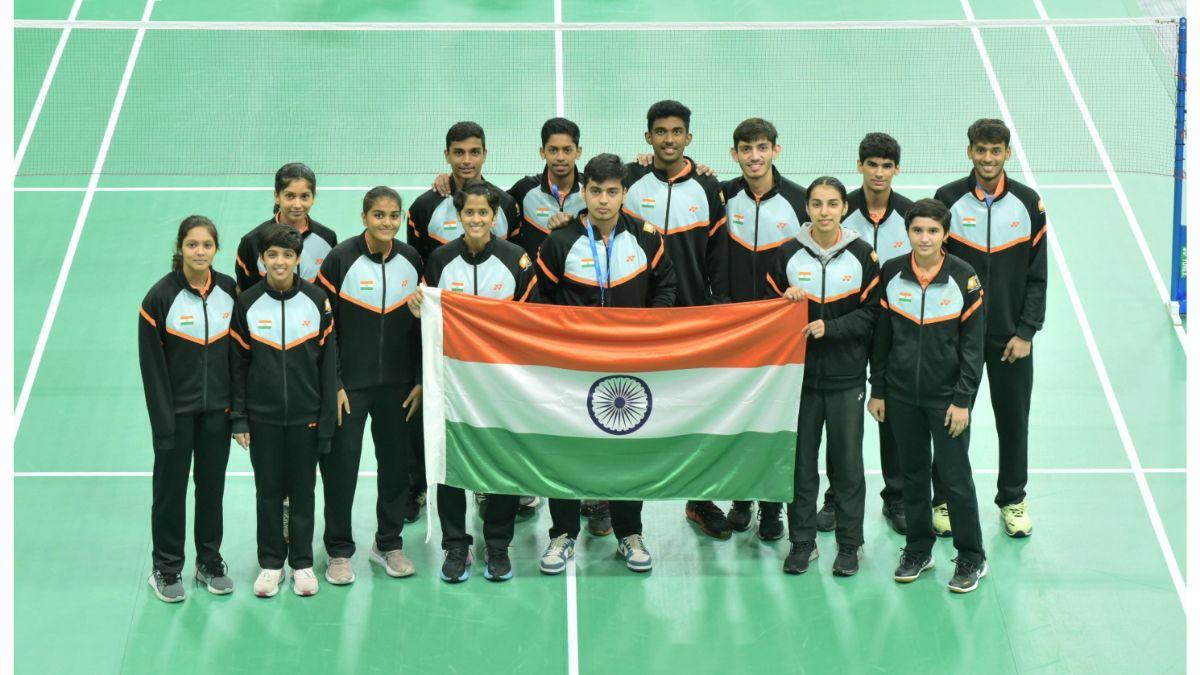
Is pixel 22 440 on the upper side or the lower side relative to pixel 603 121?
lower

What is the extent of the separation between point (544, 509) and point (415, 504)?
81cm

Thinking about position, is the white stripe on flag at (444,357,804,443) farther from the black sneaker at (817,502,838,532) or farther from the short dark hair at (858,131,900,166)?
the short dark hair at (858,131,900,166)

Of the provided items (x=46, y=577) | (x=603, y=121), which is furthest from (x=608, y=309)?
(x=603, y=121)

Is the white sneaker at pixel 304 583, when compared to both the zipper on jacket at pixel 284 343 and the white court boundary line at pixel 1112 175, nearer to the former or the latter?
the zipper on jacket at pixel 284 343

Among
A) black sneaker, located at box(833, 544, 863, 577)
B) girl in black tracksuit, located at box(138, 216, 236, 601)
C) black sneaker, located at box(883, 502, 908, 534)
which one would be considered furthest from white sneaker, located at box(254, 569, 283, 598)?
black sneaker, located at box(883, 502, 908, 534)

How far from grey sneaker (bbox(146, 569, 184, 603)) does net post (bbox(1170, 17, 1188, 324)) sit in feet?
24.4

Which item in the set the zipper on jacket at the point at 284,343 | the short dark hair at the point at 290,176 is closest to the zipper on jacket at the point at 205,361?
the zipper on jacket at the point at 284,343

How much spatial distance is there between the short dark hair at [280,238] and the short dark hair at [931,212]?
3258 millimetres

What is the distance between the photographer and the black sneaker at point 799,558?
9711 mm

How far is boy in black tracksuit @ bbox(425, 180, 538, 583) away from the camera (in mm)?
9109

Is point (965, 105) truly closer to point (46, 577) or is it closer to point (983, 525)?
point (983, 525)

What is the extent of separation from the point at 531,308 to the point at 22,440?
3952 mm

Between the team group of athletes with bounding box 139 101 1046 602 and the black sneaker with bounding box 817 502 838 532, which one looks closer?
the team group of athletes with bounding box 139 101 1046 602

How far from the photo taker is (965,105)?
15.2m
